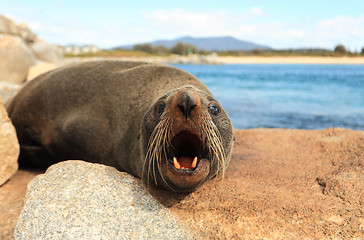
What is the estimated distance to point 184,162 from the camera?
2.88 metres

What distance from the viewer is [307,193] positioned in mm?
3334

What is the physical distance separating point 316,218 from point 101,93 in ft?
9.13

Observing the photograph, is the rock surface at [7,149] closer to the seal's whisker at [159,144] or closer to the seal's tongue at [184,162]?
the seal's whisker at [159,144]

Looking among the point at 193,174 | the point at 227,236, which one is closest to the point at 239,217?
the point at 227,236

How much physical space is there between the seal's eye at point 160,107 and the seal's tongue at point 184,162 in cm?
44

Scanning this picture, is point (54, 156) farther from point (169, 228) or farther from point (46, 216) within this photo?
point (169, 228)

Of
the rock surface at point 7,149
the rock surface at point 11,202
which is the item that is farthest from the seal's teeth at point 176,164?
the rock surface at point 7,149

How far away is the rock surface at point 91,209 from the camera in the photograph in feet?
8.71

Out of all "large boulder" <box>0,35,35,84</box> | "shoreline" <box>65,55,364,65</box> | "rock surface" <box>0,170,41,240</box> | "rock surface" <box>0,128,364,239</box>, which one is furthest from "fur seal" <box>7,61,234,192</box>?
"shoreline" <box>65,55,364,65</box>

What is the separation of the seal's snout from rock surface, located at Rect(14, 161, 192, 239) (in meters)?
0.90

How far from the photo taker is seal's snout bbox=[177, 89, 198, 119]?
2590mm

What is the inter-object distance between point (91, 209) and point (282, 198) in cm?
162

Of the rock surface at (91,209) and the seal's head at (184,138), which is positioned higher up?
the seal's head at (184,138)

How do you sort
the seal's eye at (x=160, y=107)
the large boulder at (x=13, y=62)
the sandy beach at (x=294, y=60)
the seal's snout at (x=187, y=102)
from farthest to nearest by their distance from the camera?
the sandy beach at (x=294, y=60) → the large boulder at (x=13, y=62) → the seal's eye at (x=160, y=107) → the seal's snout at (x=187, y=102)
